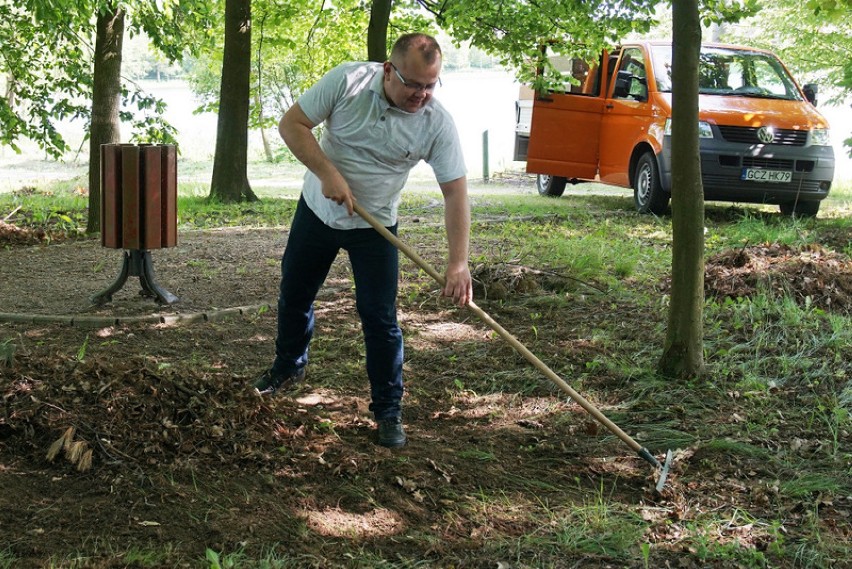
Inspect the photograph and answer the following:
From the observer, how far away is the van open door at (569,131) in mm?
12750

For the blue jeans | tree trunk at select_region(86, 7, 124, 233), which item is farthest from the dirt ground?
tree trunk at select_region(86, 7, 124, 233)

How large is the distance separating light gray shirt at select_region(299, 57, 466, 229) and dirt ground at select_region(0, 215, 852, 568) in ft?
3.45

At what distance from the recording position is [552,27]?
37.6 feet

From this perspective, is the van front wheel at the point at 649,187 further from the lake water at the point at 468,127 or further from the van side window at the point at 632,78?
the lake water at the point at 468,127

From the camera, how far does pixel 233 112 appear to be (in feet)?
42.2

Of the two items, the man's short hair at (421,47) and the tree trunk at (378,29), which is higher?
the tree trunk at (378,29)

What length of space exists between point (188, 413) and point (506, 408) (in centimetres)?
171

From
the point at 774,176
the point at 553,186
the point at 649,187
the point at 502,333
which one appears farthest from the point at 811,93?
the point at 502,333

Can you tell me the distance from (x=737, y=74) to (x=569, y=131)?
2230 millimetres

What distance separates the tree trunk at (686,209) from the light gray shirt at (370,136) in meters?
1.43

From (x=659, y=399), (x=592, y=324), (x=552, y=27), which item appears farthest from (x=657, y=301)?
(x=552, y=27)

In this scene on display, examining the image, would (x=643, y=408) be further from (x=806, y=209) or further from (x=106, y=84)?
(x=806, y=209)

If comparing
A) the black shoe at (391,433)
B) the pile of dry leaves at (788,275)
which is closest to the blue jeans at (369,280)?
the black shoe at (391,433)

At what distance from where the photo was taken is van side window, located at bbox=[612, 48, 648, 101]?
12.3 meters
